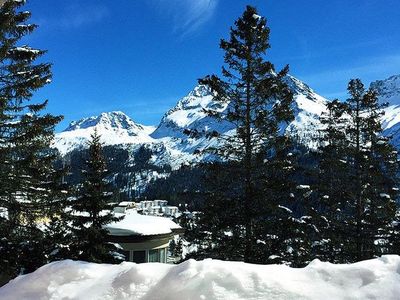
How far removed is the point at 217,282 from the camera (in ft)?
12.9

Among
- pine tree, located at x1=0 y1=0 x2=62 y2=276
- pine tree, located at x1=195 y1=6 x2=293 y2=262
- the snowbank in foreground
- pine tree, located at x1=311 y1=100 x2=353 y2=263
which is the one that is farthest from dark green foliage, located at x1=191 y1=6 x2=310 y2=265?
the snowbank in foreground

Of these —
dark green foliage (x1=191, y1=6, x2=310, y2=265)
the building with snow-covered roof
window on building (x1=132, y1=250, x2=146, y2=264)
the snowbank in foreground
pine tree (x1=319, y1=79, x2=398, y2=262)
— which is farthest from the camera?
window on building (x1=132, y1=250, x2=146, y2=264)

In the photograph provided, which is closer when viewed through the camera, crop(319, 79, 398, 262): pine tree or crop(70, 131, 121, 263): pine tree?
crop(70, 131, 121, 263): pine tree

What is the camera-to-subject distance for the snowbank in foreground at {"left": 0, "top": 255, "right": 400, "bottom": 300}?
12.2 feet

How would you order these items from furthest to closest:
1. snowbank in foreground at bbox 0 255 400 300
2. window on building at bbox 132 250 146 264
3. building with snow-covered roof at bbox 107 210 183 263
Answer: window on building at bbox 132 250 146 264 < building with snow-covered roof at bbox 107 210 183 263 < snowbank in foreground at bbox 0 255 400 300

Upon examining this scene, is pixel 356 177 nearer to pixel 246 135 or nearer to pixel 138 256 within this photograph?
pixel 246 135

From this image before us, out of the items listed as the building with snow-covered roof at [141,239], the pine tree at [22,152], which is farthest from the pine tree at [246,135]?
the pine tree at [22,152]

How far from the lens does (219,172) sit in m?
17.6

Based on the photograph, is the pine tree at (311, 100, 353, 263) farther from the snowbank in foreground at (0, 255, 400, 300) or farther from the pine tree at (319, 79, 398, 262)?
the snowbank in foreground at (0, 255, 400, 300)

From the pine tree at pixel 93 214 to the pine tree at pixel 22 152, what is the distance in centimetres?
118

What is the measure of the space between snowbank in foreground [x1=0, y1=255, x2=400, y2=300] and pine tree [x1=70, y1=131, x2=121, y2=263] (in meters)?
11.0

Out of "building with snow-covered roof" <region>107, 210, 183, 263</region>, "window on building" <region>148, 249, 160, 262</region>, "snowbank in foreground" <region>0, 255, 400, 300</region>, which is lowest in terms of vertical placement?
"window on building" <region>148, 249, 160, 262</region>

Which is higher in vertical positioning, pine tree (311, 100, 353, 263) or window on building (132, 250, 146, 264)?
pine tree (311, 100, 353, 263)

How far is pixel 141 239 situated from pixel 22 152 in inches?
322
